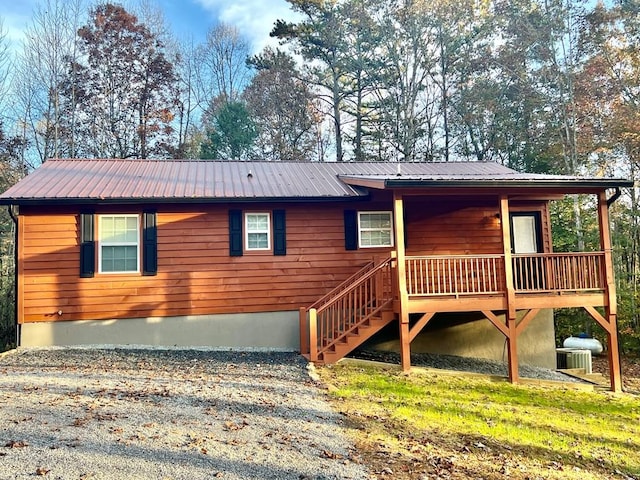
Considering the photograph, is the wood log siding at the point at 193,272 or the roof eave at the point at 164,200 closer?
the roof eave at the point at 164,200

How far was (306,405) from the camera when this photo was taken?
232 inches

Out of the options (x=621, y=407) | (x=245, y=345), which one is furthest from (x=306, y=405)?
(x=621, y=407)

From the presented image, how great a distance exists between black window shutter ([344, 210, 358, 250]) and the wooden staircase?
3.00 ft

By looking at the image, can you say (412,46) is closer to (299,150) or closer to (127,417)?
(299,150)

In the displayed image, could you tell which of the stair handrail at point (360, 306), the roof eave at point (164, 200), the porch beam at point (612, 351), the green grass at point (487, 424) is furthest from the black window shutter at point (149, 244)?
the porch beam at point (612, 351)

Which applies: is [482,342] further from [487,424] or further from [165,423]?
[165,423]

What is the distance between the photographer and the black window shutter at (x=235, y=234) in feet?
32.6

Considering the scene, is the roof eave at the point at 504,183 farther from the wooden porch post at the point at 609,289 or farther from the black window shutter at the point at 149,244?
the black window shutter at the point at 149,244

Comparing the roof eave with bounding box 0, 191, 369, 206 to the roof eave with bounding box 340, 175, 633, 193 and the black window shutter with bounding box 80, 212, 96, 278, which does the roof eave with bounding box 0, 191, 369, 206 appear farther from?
the roof eave with bounding box 340, 175, 633, 193

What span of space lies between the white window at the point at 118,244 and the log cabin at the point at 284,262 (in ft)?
0.07

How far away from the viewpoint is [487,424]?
5871 mm

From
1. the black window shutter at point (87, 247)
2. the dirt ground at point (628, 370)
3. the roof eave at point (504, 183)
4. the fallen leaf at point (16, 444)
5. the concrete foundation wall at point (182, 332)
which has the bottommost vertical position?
the dirt ground at point (628, 370)

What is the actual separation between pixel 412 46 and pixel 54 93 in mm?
16119

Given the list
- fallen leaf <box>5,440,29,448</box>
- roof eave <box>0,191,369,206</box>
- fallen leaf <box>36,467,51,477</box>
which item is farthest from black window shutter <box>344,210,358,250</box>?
fallen leaf <box>36,467,51,477</box>
